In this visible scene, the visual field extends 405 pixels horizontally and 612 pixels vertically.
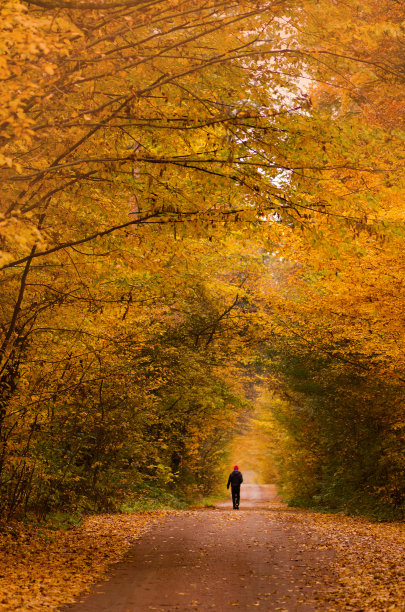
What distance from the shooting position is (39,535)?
33.7 ft

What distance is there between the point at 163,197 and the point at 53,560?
212 inches

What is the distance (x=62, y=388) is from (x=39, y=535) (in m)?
2.46

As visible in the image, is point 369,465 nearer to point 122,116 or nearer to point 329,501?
point 329,501

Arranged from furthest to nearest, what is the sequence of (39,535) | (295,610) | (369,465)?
(369,465) < (39,535) < (295,610)

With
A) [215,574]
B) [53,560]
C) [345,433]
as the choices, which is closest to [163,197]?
[215,574]

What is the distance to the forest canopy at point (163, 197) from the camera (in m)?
6.70

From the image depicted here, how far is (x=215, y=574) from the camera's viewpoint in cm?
816

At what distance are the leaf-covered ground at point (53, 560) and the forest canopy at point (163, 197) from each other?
89cm

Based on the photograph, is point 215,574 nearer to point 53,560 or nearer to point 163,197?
point 53,560

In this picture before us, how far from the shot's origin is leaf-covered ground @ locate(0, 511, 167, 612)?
6.76 meters

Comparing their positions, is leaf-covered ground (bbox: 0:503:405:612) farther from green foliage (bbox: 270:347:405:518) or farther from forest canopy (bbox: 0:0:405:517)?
green foliage (bbox: 270:347:405:518)

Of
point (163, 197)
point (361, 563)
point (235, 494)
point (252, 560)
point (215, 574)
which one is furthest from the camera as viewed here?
point (235, 494)

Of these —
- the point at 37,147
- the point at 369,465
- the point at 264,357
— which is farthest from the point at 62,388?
the point at 264,357

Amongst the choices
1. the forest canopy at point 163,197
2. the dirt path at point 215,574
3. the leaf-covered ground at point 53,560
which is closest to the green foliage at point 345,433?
A: the forest canopy at point 163,197
